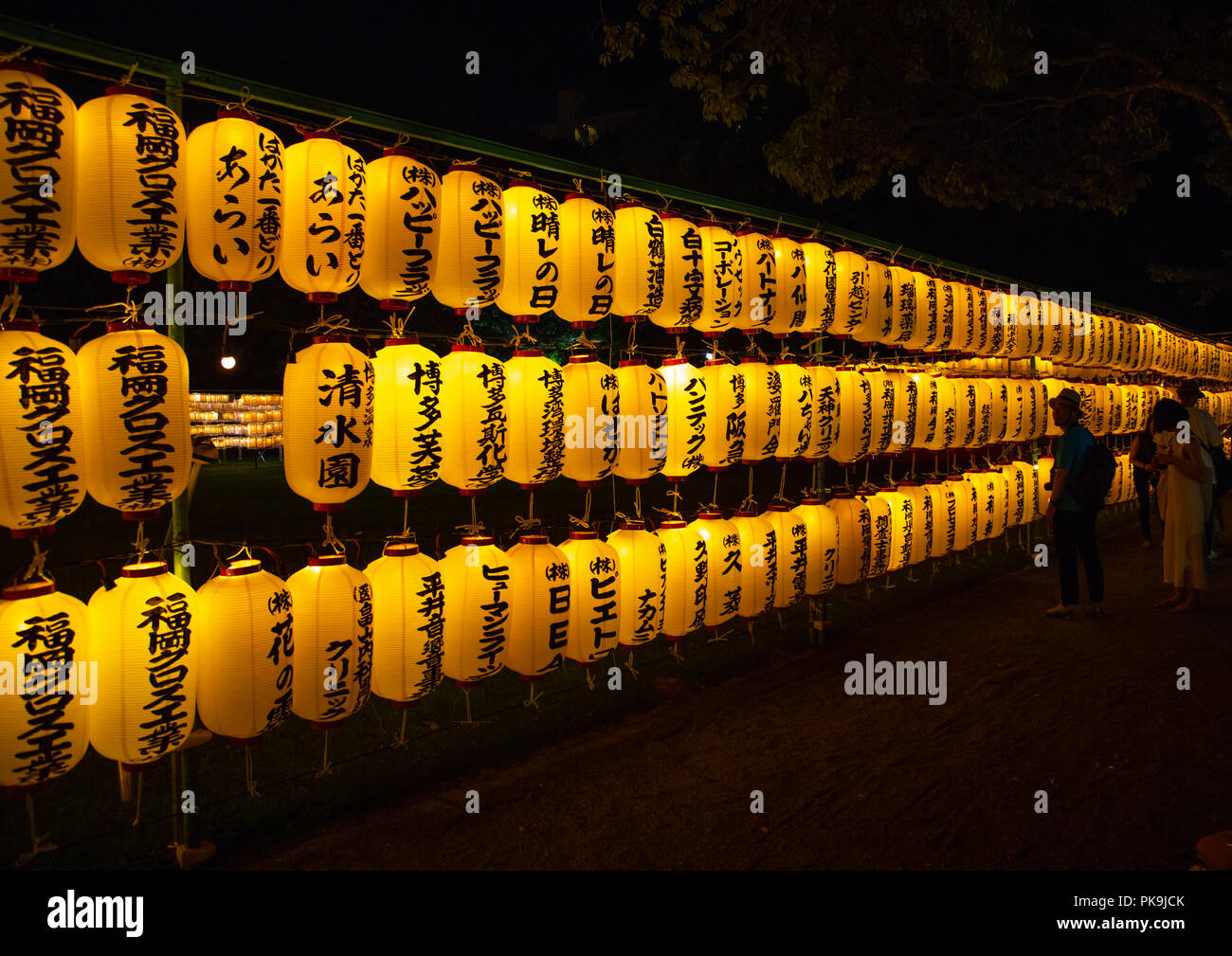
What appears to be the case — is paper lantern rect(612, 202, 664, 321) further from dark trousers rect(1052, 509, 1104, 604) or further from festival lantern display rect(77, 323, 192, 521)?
dark trousers rect(1052, 509, 1104, 604)

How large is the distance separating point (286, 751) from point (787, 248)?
5.10 m

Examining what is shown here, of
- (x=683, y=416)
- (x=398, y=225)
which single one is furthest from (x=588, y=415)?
(x=398, y=225)

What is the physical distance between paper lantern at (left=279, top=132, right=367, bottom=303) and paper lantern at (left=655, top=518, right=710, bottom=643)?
257cm

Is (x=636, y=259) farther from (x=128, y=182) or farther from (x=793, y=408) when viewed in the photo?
(x=128, y=182)

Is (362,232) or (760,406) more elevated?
(362,232)

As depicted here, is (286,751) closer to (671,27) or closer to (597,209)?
(597,209)

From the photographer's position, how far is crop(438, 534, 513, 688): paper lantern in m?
4.24

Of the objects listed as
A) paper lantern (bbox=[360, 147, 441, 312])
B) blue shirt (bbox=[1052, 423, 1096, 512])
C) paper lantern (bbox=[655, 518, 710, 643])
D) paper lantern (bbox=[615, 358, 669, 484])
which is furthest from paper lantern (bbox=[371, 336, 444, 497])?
blue shirt (bbox=[1052, 423, 1096, 512])

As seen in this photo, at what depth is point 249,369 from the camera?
29078mm

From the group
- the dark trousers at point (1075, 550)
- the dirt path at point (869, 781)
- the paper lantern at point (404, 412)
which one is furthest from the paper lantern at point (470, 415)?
the dark trousers at point (1075, 550)

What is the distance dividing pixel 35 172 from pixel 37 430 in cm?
95

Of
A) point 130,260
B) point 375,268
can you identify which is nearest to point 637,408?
point 375,268

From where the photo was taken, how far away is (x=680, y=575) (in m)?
5.24

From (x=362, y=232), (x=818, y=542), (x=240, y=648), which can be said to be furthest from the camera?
(x=818, y=542)
